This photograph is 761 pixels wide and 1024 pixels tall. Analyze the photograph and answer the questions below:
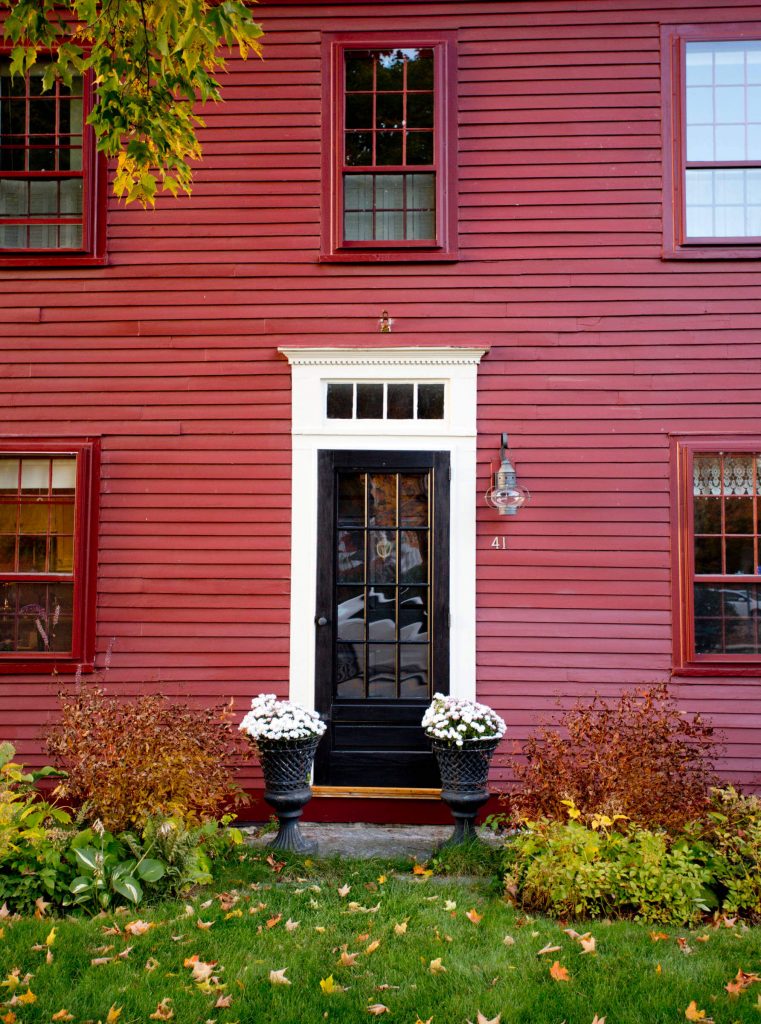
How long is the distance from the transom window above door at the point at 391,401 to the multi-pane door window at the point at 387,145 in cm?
112

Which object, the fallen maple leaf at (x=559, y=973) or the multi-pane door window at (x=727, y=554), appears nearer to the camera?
the fallen maple leaf at (x=559, y=973)

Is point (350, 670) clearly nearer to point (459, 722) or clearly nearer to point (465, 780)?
point (459, 722)

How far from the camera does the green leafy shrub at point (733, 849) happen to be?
4.44m

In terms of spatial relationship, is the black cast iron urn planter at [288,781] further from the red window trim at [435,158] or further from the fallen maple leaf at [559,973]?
the red window trim at [435,158]

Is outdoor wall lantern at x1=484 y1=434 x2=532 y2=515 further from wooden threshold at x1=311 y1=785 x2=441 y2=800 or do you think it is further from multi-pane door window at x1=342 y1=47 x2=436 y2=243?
wooden threshold at x1=311 y1=785 x2=441 y2=800

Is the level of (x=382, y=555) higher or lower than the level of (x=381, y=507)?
lower

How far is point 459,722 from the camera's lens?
5.57m

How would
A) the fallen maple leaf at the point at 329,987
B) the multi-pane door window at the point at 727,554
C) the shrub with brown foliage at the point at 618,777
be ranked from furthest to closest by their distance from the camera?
1. the multi-pane door window at the point at 727,554
2. the shrub with brown foliage at the point at 618,777
3. the fallen maple leaf at the point at 329,987

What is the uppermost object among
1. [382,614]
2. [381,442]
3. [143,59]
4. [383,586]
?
[143,59]

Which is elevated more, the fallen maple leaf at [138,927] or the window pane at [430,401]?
the window pane at [430,401]

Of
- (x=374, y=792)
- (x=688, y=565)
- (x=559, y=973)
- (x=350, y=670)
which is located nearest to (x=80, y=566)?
(x=350, y=670)

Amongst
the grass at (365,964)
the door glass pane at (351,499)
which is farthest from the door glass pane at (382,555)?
the grass at (365,964)

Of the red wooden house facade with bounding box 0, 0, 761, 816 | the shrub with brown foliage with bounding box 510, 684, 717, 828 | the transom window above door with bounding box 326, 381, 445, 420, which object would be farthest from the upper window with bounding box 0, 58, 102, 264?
the shrub with brown foliage with bounding box 510, 684, 717, 828

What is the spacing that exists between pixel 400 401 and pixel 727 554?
268 centimetres
